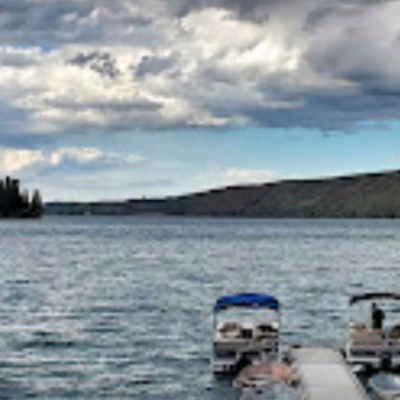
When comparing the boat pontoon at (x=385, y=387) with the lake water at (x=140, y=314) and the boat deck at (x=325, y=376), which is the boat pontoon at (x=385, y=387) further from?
the lake water at (x=140, y=314)

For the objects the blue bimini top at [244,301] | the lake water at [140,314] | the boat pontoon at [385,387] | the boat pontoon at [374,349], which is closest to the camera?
the boat pontoon at [385,387]

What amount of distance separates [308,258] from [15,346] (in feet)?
330

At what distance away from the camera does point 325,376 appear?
3981cm

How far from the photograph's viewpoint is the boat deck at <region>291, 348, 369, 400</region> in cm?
3656

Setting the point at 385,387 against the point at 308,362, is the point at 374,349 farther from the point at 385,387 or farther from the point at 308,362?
the point at 385,387

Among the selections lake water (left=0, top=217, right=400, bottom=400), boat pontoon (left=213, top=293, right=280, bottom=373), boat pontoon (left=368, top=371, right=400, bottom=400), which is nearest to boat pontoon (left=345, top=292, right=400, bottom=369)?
boat pontoon (left=213, top=293, right=280, bottom=373)

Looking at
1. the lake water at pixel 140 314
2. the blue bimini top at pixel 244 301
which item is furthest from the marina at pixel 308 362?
the lake water at pixel 140 314

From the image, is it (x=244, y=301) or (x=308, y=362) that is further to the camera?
(x=244, y=301)

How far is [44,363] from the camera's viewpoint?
4797 cm

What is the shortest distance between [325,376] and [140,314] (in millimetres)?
31033

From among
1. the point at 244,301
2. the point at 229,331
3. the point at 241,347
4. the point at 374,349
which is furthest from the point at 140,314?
the point at 374,349

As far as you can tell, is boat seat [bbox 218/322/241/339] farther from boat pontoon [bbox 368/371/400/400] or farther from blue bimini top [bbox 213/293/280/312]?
boat pontoon [bbox 368/371/400/400]

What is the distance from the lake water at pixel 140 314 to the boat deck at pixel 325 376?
129 inches

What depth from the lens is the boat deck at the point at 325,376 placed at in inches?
1439
